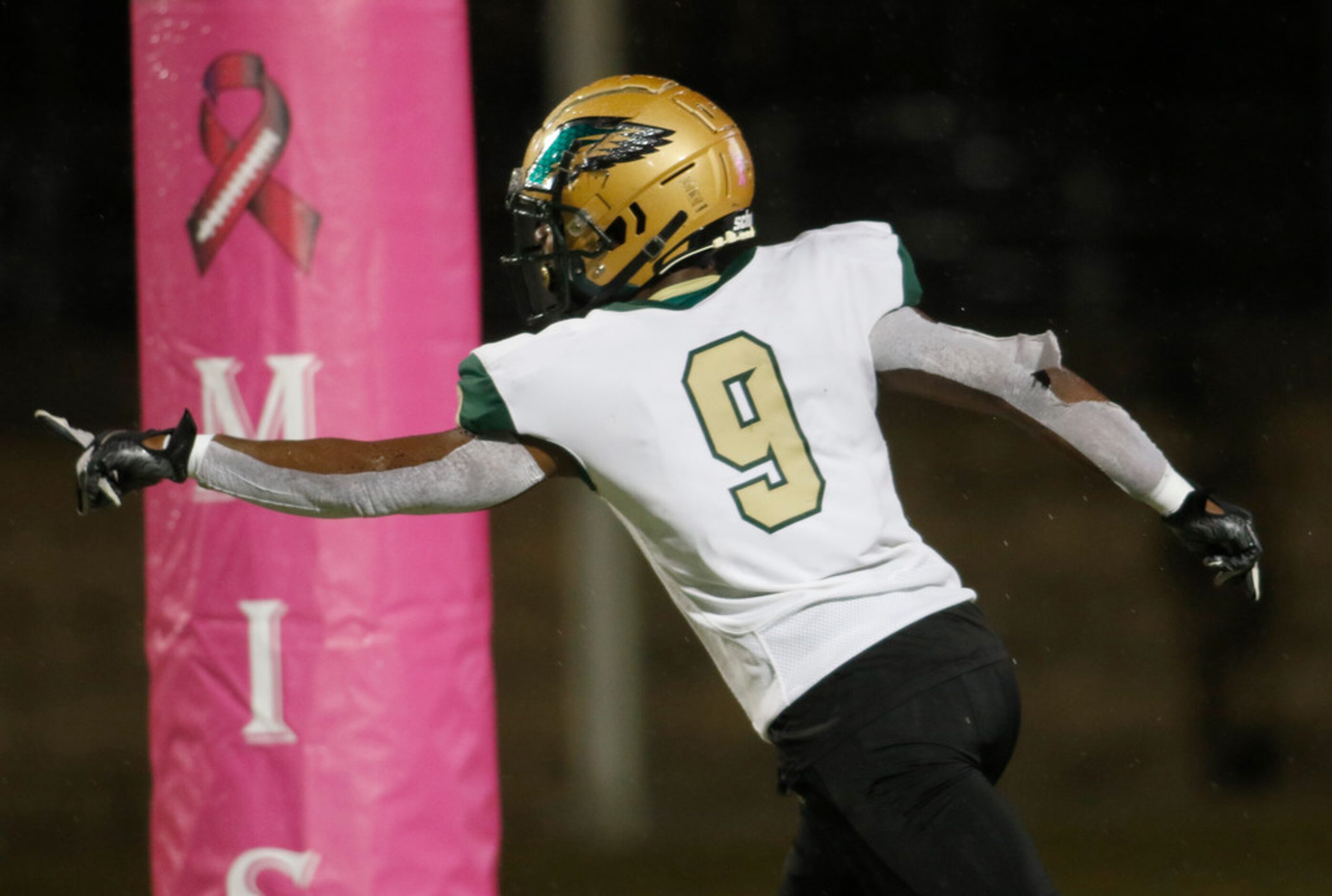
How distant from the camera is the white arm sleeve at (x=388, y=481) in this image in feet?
7.92

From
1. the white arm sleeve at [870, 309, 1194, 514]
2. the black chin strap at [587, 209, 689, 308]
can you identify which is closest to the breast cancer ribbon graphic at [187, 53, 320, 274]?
the black chin strap at [587, 209, 689, 308]

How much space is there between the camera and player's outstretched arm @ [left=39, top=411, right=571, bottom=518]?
241cm

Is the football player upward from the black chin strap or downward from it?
downward

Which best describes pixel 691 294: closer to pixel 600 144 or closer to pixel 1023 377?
pixel 600 144

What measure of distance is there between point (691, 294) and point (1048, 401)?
57 centimetres

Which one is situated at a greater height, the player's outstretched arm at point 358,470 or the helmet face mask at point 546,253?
the helmet face mask at point 546,253

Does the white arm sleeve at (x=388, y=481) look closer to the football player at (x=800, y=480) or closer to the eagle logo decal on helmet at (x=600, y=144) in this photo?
the football player at (x=800, y=480)

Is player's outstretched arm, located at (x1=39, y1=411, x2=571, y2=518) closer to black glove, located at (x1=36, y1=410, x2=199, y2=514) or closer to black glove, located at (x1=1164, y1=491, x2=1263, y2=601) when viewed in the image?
black glove, located at (x1=36, y1=410, x2=199, y2=514)

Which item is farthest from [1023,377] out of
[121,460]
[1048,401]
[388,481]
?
[121,460]

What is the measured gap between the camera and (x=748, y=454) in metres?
2.34

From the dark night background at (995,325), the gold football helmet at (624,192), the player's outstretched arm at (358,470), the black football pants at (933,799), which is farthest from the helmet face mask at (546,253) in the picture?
the dark night background at (995,325)

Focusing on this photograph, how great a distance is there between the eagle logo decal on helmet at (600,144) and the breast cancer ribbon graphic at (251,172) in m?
0.67

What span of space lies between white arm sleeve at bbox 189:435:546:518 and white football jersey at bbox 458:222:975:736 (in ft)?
0.16

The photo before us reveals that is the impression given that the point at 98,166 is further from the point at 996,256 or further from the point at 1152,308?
the point at 1152,308
